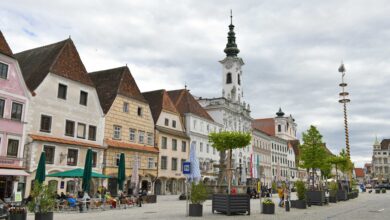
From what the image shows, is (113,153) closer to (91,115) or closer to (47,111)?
(91,115)

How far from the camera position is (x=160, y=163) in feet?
142

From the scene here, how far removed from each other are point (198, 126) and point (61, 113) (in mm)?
24204

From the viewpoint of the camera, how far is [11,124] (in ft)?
88.2

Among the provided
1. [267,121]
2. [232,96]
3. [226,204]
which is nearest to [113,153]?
[226,204]

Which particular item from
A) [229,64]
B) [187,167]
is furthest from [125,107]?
[229,64]

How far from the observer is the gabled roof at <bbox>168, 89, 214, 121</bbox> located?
52.1 metres

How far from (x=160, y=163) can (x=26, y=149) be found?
57.5 ft

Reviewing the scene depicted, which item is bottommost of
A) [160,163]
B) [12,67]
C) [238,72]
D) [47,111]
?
[160,163]

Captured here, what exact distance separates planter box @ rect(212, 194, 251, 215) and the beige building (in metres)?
24.3

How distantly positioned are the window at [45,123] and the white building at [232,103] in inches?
1328

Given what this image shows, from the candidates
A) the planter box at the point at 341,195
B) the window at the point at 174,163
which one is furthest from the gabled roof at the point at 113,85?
the planter box at the point at 341,195

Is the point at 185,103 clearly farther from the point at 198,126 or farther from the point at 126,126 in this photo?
the point at 126,126

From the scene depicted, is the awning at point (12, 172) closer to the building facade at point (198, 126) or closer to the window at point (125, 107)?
the window at point (125, 107)

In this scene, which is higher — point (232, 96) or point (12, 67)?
point (232, 96)
